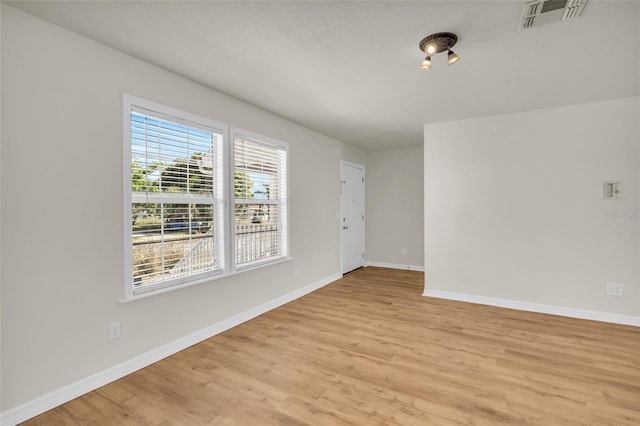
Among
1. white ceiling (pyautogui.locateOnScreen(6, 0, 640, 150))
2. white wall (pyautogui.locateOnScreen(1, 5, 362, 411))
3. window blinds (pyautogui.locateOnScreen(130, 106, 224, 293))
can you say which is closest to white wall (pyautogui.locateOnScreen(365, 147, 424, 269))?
white ceiling (pyautogui.locateOnScreen(6, 0, 640, 150))

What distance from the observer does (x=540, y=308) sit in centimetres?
367

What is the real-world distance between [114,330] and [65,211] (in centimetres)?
95

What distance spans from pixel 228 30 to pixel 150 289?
211cm

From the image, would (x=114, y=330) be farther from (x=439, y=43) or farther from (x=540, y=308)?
(x=540, y=308)

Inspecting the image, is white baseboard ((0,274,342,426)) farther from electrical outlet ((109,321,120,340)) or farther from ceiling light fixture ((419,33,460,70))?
ceiling light fixture ((419,33,460,70))

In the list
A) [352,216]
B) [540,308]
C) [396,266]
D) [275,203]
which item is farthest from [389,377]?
[396,266]

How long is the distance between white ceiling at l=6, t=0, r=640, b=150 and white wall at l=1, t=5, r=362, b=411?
0.69 feet

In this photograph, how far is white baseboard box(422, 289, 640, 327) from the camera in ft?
10.9

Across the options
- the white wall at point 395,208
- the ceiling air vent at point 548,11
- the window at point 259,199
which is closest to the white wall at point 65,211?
the window at point 259,199

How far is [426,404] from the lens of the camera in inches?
77.1

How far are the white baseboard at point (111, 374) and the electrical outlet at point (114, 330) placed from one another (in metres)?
0.23

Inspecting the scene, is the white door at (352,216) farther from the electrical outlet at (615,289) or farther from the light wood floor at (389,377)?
the electrical outlet at (615,289)

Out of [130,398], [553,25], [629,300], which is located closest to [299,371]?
[130,398]

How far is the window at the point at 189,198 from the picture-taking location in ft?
8.03
